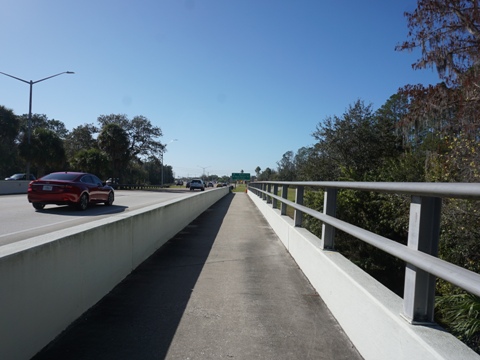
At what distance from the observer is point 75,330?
3945mm

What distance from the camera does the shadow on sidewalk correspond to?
352cm

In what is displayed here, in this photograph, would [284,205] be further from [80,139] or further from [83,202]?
[80,139]

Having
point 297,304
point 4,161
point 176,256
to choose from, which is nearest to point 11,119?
point 4,161

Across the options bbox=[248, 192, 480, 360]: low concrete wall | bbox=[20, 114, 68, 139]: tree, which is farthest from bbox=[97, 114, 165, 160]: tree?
bbox=[248, 192, 480, 360]: low concrete wall

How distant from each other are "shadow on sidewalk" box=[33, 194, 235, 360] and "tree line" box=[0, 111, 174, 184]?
3219 cm

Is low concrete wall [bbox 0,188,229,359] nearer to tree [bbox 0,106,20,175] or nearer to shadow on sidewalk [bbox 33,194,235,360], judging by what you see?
shadow on sidewalk [bbox 33,194,235,360]

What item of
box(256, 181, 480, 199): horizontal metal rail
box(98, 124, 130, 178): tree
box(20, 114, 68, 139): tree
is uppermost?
box(20, 114, 68, 139): tree

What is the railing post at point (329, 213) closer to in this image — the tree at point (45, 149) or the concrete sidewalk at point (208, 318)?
the concrete sidewalk at point (208, 318)

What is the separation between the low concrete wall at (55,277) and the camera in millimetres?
3062

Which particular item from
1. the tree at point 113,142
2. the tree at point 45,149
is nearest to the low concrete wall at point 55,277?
the tree at point 45,149

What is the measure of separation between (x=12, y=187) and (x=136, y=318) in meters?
30.6

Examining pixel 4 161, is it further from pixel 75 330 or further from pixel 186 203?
pixel 75 330

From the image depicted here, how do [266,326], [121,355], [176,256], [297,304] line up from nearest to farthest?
Result: [121,355]
[266,326]
[297,304]
[176,256]

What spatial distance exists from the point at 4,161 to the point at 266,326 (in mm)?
59834
